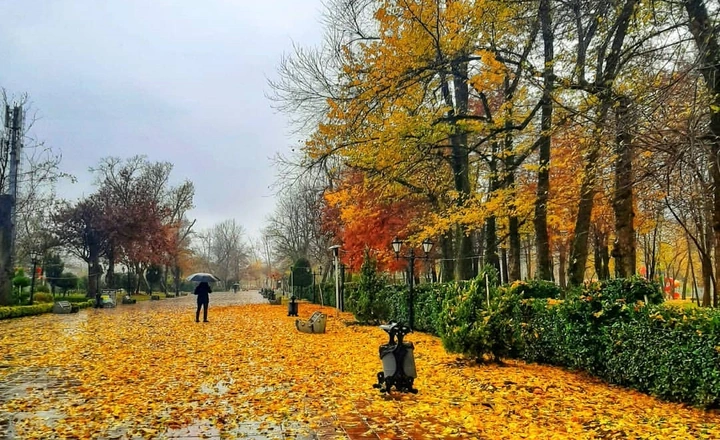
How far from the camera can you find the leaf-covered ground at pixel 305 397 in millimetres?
5098

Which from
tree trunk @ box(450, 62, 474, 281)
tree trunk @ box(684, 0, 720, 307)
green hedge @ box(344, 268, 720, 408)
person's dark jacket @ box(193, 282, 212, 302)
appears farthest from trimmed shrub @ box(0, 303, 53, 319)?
tree trunk @ box(684, 0, 720, 307)

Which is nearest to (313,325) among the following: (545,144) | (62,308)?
(545,144)

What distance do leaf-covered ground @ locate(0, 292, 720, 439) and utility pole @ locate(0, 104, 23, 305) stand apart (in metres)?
12.4

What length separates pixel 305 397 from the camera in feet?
21.2

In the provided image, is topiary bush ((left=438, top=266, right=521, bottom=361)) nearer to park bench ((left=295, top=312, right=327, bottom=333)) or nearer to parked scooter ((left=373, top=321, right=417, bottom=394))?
parked scooter ((left=373, top=321, right=417, bottom=394))

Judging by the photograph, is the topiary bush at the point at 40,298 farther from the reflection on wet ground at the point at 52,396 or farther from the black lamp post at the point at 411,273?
the black lamp post at the point at 411,273

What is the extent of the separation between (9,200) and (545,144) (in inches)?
827

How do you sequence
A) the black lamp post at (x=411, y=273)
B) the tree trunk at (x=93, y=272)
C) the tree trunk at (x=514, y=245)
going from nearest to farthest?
the black lamp post at (x=411, y=273) < the tree trunk at (x=514, y=245) < the tree trunk at (x=93, y=272)

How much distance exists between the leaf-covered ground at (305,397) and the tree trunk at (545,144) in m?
4.71

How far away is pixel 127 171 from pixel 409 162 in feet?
113

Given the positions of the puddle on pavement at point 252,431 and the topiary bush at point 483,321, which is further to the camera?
the topiary bush at point 483,321

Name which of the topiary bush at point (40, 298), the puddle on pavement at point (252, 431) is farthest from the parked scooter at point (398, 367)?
the topiary bush at point (40, 298)

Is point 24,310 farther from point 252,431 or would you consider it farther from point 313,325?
point 252,431

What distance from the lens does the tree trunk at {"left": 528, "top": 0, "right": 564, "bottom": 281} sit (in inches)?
392
